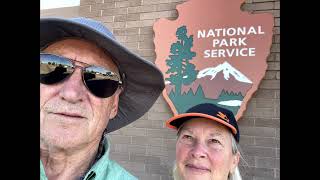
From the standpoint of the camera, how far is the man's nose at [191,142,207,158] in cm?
192

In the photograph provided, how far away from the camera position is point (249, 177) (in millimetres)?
2057

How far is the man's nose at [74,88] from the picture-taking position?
2.04 meters

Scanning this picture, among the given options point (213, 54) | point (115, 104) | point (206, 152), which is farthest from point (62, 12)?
point (206, 152)

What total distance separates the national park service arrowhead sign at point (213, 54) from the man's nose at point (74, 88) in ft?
1.50

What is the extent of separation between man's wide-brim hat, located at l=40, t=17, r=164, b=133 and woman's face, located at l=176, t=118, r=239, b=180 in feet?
1.07

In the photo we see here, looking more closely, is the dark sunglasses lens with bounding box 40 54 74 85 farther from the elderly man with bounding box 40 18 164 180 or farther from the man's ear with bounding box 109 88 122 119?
the man's ear with bounding box 109 88 122 119

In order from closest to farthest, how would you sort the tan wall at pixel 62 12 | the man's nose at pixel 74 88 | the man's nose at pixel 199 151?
1. the man's nose at pixel 199 151
2. the man's nose at pixel 74 88
3. the tan wall at pixel 62 12

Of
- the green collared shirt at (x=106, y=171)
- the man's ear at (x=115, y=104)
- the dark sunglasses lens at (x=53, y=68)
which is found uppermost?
the dark sunglasses lens at (x=53, y=68)

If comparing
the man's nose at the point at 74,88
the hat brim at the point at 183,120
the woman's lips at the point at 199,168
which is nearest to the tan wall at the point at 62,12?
the man's nose at the point at 74,88

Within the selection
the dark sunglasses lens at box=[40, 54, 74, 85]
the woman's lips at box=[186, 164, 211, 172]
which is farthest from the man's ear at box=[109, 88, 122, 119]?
the woman's lips at box=[186, 164, 211, 172]

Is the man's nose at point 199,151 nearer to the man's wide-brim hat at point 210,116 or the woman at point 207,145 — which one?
the woman at point 207,145

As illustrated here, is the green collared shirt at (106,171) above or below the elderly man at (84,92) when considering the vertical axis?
below
